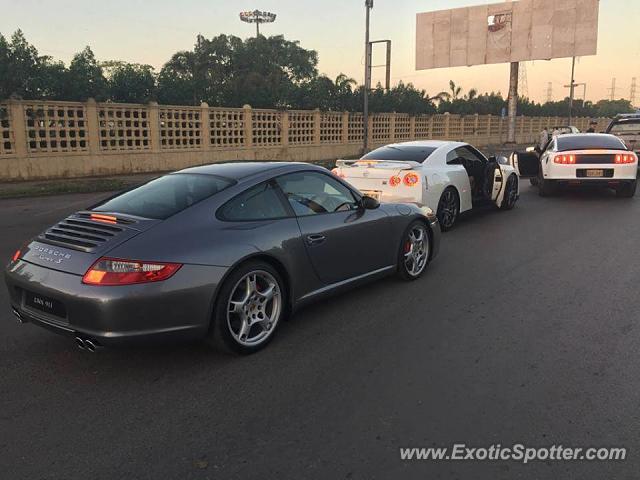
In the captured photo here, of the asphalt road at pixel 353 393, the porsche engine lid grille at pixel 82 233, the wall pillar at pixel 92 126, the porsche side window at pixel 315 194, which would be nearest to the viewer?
the asphalt road at pixel 353 393

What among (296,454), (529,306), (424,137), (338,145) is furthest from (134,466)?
(424,137)

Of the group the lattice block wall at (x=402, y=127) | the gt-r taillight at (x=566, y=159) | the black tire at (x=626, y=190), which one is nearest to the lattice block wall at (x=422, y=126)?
the lattice block wall at (x=402, y=127)

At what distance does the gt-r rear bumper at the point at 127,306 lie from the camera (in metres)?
3.42

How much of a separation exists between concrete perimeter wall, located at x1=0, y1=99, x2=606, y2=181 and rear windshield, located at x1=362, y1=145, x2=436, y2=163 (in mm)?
13115

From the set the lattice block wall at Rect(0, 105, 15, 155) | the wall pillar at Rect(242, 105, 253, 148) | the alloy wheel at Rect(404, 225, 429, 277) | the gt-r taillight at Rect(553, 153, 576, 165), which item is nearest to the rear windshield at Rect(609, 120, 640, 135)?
the gt-r taillight at Rect(553, 153, 576, 165)

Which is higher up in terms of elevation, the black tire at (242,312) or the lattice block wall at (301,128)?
the lattice block wall at (301,128)

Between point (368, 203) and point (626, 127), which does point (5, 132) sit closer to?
point (368, 203)

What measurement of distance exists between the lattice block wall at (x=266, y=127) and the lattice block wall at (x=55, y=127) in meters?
7.83

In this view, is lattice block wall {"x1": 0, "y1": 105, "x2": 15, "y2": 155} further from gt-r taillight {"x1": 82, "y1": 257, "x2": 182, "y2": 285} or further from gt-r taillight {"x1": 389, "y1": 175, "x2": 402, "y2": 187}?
gt-r taillight {"x1": 82, "y1": 257, "x2": 182, "y2": 285}

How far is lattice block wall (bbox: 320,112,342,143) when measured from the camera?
28.5 meters

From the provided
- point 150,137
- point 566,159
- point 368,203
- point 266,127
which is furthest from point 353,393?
point 266,127

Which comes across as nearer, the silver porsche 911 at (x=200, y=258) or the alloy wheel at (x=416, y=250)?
the silver porsche 911 at (x=200, y=258)

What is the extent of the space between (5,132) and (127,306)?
1683 cm

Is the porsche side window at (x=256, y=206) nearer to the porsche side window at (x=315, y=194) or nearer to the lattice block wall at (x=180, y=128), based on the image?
the porsche side window at (x=315, y=194)
